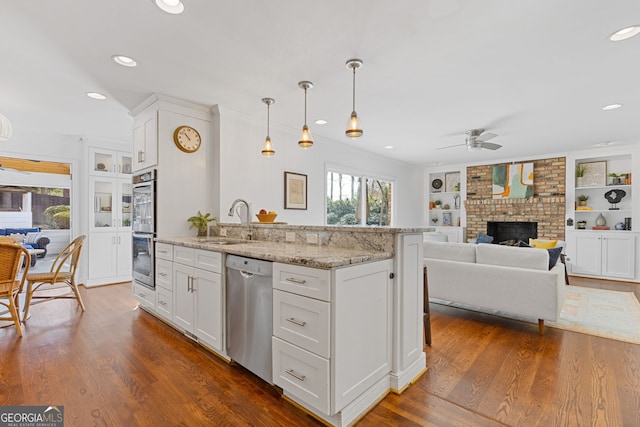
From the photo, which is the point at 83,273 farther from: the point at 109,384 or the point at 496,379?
the point at 496,379

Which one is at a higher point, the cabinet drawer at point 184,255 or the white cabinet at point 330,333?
the cabinet drawer at point 184,255

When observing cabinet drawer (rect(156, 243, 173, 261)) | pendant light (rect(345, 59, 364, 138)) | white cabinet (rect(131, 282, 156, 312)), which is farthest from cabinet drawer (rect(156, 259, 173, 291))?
pendant light (rect(345, 59, 364, 138))

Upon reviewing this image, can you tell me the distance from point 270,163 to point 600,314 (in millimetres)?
4536

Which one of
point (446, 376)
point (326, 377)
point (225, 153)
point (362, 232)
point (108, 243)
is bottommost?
point (446, 376)

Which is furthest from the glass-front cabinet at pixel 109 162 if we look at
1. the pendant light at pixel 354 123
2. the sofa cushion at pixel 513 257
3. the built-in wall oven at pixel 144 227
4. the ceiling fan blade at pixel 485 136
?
the ceiling fan blade at pixel 485 136

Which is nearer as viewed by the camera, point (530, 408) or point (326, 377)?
point (326, 377)

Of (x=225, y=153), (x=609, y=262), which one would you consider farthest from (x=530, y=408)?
(x=609, y=262)

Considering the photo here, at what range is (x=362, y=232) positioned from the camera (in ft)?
7.14

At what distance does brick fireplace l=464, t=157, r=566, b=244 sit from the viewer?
20.7 feet

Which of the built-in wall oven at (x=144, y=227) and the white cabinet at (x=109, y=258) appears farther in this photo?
the white cabinet at (x=109, y=258)

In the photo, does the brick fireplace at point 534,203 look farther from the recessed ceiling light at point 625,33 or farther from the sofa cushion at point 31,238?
the sofa cushion at point 31,238

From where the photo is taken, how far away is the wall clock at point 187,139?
3580mm

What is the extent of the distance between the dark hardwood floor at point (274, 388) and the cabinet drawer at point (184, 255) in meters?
0.73

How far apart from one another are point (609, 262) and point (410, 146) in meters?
4.27
